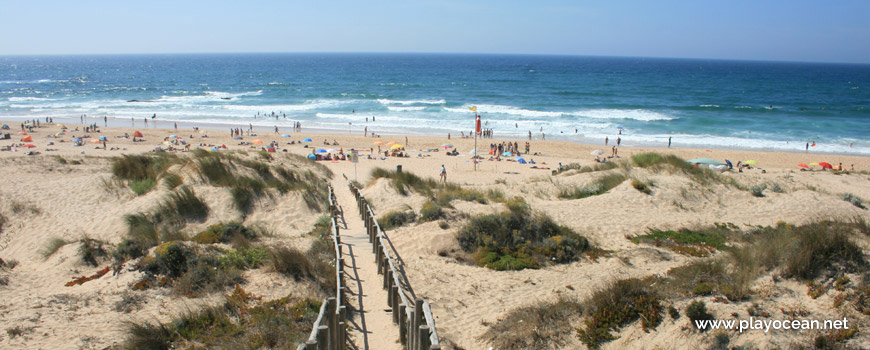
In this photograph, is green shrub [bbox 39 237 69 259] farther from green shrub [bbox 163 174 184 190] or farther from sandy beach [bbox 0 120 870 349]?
green shrub [bbox 163 174 184 190]

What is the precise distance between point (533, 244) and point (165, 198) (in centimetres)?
969

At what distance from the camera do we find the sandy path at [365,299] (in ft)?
21.6

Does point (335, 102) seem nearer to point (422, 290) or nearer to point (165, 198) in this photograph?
point (165, 198)

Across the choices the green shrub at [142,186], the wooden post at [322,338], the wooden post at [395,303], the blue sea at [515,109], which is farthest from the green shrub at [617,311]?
the blue sea at [515,109]

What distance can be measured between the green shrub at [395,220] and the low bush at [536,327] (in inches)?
204

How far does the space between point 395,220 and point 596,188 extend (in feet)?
26.6

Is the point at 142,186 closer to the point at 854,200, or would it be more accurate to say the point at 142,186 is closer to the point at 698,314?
the point at 698,314

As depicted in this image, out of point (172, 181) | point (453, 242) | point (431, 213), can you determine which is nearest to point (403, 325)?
point (453, 242)

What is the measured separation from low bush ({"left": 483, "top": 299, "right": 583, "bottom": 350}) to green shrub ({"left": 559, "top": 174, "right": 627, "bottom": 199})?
959 cm

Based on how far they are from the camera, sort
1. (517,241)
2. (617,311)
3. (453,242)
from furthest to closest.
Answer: (517,241) < (453,242) < (617,311)

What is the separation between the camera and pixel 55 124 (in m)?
41.3

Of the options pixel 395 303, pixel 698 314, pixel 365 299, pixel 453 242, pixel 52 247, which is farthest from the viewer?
pixel 453 242

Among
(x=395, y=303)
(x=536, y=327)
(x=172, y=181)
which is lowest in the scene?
(x=536, y=327)

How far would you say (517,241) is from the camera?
11086 millimetres
